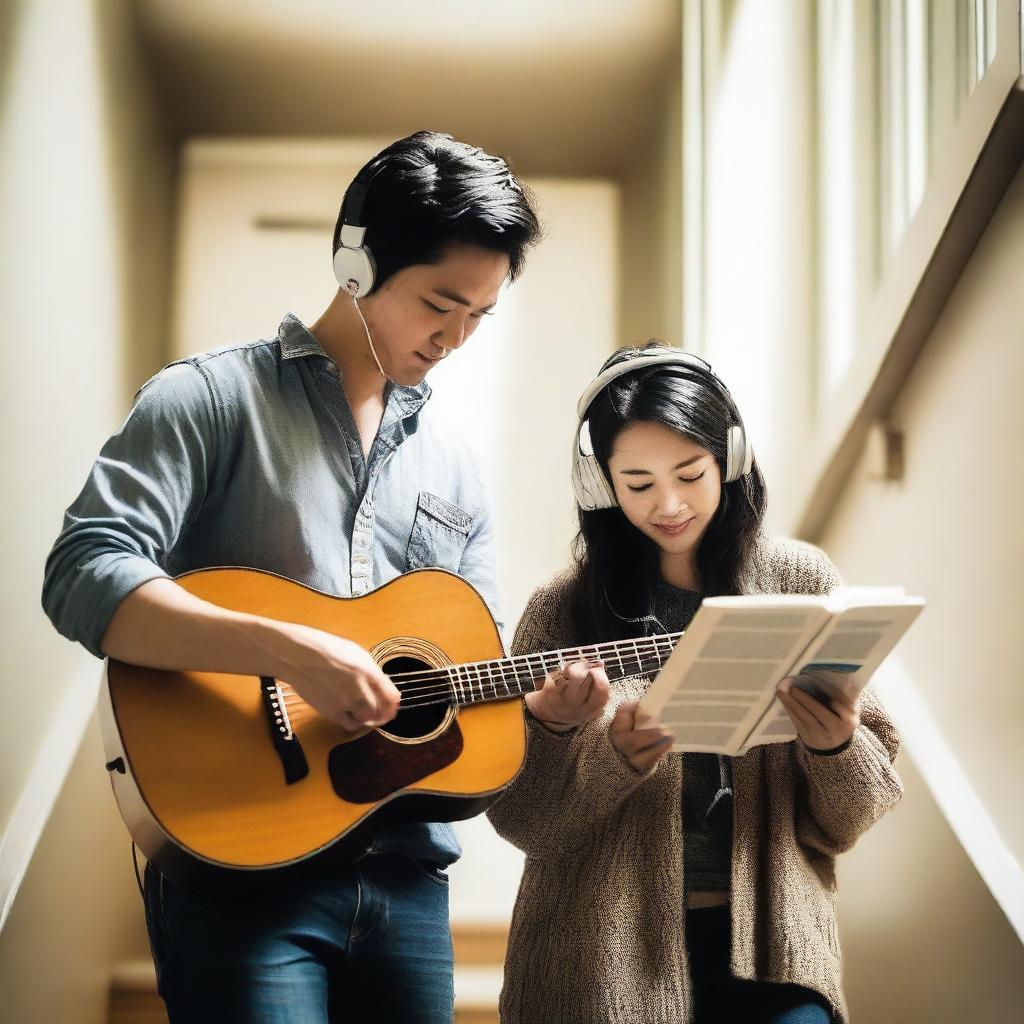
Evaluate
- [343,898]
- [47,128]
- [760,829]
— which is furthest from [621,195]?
[343,898]

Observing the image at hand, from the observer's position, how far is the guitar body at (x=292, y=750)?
4.27ft

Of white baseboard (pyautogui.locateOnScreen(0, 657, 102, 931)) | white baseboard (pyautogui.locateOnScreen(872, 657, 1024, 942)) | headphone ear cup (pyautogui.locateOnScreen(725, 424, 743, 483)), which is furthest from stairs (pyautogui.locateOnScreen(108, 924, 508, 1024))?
headphone ear cup (pyautogui.locateOnScreen(725, 424, 743, 483))

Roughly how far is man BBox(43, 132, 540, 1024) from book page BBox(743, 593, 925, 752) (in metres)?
0.47

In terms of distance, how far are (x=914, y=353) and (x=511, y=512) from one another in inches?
46.3

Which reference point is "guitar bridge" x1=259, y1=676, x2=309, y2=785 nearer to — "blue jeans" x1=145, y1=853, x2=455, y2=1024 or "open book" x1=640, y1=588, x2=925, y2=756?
"blue jeans" x1=145, y1=853, x2=455, y2=1024

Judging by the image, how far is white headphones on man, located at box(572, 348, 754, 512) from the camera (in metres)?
1.66

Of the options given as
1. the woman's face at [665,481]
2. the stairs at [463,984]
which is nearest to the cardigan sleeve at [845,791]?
the woman's face at [665,481]

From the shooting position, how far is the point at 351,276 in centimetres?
157

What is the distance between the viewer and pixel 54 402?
2.24m

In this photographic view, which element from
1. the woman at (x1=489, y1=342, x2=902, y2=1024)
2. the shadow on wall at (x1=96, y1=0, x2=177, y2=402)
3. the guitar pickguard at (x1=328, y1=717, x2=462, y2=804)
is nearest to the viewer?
the guitar pickguard at (x1=328, y1=717, x2=462, y2=804)

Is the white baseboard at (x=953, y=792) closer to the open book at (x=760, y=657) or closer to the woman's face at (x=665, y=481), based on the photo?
the open book at (x=760, y=657)

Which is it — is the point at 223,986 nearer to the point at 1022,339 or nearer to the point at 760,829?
the point at 760,829

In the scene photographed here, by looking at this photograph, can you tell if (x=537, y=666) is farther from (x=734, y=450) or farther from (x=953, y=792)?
(x=953, y=792)

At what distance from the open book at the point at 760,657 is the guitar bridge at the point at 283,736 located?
0.40 metres
